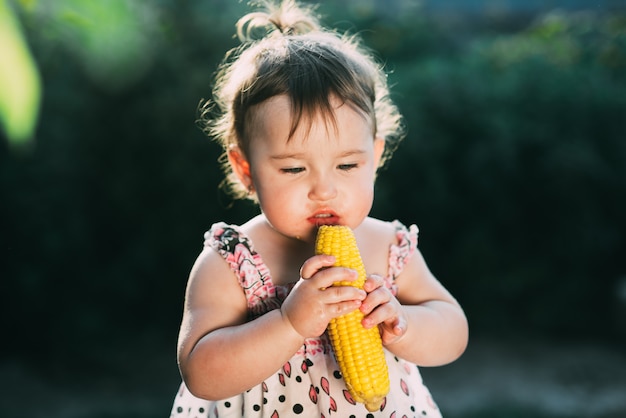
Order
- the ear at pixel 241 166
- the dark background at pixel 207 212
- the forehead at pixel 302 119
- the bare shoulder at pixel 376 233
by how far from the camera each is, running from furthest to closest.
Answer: the dark background at pixel 207 212, the bare shoulder at pixel 376 233, the ear at pixel 241 166, the forehead at pixel 302 119

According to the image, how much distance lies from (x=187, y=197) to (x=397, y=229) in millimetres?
2507

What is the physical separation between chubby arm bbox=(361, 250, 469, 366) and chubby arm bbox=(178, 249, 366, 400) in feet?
0.24

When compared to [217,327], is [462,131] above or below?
above

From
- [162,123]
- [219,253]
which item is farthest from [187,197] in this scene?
[219,253]

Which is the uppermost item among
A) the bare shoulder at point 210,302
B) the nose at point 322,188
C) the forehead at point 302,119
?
the forehead at point 302,119

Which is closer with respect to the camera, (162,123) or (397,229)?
(397,229)

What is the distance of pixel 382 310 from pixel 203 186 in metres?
2.88

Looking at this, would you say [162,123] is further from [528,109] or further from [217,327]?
[217,327]

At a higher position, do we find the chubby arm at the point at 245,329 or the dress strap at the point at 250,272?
the dress strap at the point at 250,272

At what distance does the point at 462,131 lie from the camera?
4.69 metres

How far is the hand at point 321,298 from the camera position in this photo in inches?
64.7

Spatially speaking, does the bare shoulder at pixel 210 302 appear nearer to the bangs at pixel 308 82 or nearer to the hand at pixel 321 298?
the hand at pixel 321 298

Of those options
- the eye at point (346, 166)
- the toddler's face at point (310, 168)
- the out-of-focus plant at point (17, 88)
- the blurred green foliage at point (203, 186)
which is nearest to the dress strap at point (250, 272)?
the toddler's face at point (310, 168)

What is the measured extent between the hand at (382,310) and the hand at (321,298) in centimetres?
4
